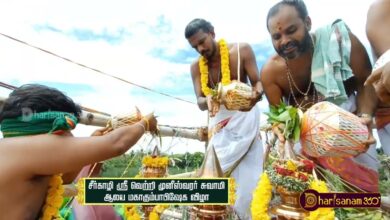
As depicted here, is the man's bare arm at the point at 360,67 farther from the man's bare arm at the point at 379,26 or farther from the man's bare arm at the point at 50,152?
the man's bare arm at the point at 50,152

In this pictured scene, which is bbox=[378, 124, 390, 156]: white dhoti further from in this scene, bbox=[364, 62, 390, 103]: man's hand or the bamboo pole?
the bamboo pole

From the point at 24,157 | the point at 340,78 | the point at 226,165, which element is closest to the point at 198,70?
the point at 226,165

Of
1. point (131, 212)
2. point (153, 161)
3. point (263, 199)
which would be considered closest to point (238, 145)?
point (153, 161)

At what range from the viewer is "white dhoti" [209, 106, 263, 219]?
2.73 metres

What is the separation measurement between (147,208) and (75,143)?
68 centimetres

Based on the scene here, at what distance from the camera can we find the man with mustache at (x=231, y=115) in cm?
270

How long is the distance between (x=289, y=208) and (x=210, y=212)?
311 millimetres

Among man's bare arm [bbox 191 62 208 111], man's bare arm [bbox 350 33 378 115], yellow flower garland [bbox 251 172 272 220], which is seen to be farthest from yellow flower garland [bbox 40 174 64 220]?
man's bare arm [bbox 191 62 208 111]

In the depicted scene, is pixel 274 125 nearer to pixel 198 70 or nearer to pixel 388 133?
pixel 388 133

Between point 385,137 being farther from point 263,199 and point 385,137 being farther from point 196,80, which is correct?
point 196,80

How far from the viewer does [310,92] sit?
6.42 ft

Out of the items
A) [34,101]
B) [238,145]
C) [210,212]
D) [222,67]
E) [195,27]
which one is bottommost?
[210,212]

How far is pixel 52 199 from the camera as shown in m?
1.52

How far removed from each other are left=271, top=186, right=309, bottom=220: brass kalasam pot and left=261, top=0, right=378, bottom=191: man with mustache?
1.69ft
